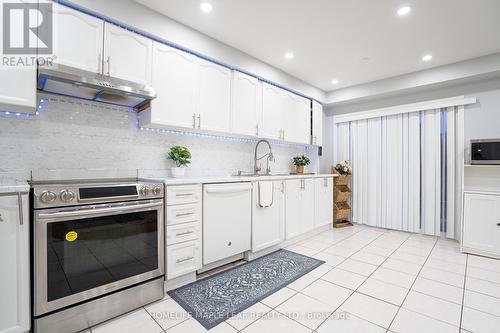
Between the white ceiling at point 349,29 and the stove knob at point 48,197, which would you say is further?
the white ceiling at point 349,29

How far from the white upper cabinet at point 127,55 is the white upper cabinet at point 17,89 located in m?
0.52

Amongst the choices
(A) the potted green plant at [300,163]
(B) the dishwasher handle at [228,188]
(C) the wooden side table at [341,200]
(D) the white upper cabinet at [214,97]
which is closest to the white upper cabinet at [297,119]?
(A) the potted green plant at [300,163]

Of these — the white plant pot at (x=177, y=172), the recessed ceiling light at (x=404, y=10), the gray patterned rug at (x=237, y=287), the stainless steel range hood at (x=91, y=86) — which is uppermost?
the recessed ceiling light at (x=404, y=10)

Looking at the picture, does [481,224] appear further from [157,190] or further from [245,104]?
[157,190]

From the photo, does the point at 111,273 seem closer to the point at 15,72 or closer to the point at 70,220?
the point at 70,220

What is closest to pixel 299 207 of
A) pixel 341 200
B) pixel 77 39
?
pixel 341 200

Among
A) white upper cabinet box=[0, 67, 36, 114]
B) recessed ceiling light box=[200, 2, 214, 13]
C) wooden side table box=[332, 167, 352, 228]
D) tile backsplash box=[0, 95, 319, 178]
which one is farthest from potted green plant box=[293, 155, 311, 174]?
white upper cabinet box=[0, 67, 36, 114]

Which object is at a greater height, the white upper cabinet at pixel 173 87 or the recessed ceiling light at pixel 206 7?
the recessed ceiling light at pixel 206 7

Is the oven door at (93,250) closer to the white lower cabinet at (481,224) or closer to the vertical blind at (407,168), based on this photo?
the white lower cabinet at (481,224)

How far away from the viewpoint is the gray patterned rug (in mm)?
1887

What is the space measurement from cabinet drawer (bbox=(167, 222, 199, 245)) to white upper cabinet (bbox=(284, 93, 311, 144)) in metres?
2.22

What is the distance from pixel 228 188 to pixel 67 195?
54.9 inches

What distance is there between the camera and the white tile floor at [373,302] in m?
1.71

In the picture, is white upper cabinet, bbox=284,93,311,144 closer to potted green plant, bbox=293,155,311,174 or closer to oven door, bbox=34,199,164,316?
potted green plant, bbox=293,155,311,174
